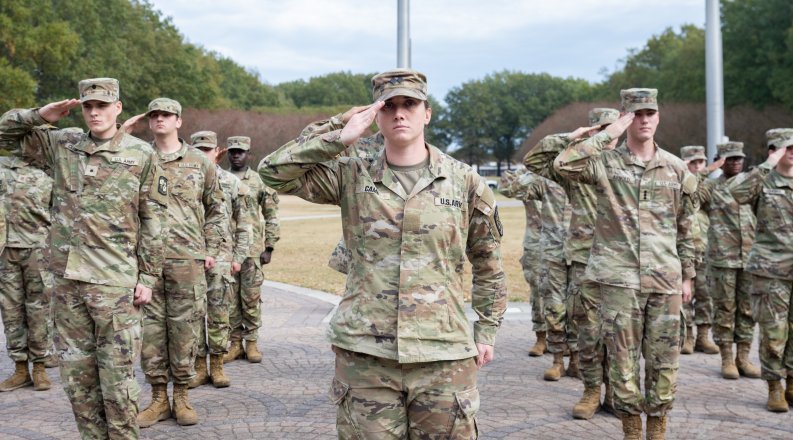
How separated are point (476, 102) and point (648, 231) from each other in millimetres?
100098

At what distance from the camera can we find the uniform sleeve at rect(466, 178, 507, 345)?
406 cm

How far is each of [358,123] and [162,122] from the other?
3.62m

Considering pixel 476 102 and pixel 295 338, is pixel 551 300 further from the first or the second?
pixel 476 102

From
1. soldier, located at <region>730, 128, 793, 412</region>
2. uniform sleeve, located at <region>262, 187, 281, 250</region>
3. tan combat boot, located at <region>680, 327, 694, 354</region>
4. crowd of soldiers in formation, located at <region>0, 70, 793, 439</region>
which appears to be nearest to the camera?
crowd of soldiers in formation, located at <region>0, 70, 793, 439</region>

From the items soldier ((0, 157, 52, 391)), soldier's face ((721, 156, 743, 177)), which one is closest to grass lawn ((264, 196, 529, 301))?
soldier's face ((721, 156, 743, 177))

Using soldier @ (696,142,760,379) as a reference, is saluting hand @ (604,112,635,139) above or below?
above

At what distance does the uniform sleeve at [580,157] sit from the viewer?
592 cm

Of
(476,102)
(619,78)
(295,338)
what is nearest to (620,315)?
(295,338)

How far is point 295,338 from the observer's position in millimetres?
10445

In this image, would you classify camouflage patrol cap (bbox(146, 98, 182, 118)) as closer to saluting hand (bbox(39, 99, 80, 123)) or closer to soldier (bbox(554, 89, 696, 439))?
saluting hand (bbox(39, 99, 80, 123))

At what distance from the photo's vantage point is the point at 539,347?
30.8 feet

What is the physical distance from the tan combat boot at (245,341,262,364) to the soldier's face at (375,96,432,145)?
5705mm

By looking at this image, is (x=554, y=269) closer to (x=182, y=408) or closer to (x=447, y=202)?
(x=182, y=408)

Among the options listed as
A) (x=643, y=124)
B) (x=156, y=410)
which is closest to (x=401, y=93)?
(x=643, y=124)
